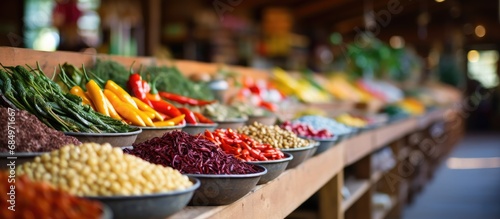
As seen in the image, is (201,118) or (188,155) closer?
(188,155)

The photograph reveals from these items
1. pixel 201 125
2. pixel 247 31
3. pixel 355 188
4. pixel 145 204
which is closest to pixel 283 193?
pixel 201 125

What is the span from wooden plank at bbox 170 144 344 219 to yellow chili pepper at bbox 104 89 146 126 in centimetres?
52

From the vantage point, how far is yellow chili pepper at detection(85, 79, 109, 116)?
7.25ft

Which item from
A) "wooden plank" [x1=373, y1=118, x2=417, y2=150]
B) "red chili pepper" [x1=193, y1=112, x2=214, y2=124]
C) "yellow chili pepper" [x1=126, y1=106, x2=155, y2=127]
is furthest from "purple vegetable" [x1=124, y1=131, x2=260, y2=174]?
"wooden plank" [x1=373, y1=118, x2=417, y2=150]

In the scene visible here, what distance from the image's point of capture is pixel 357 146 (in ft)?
13.2

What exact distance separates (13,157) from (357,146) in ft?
9.23

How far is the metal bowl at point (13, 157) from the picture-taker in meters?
1.46

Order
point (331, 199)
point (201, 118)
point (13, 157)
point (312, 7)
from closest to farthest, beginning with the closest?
point (13, 157) → point (201, 118) → point (331, 199) → point (312, 7)

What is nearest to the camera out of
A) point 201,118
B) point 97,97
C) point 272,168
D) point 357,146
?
point 272,168

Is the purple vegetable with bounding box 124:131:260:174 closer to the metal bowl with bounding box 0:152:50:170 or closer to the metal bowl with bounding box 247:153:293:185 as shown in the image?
the metal bowl with bounding box 247:153:293:185

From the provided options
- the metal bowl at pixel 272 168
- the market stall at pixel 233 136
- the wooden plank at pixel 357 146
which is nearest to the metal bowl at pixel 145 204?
the market stall at pixel 233 136

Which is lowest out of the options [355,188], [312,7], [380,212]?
[380,212]

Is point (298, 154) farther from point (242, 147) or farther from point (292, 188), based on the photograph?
point (242, 147)

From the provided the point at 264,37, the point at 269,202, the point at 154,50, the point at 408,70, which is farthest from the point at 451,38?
the point at 269,202
